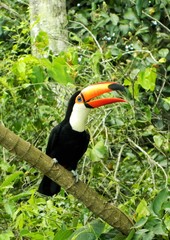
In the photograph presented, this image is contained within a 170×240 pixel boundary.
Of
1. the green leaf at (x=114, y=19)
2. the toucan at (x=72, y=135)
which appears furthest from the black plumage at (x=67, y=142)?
the green leaf at (x=114, y=19)

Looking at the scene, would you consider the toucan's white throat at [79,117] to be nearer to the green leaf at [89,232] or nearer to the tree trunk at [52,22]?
the green leaf at [89,232]

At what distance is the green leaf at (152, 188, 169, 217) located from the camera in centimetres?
266

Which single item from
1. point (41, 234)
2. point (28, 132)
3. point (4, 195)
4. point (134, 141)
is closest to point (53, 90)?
point (28, 132)

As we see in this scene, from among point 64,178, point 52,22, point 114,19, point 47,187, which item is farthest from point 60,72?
point 114,19

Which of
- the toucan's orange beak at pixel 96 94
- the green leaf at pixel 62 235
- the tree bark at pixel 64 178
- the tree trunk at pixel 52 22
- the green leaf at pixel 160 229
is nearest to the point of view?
the tree bark at pixel 64 178

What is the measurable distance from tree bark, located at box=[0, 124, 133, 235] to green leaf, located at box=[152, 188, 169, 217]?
0.17 m

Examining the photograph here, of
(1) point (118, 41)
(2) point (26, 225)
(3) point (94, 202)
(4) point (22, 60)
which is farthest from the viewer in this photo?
(1) point (118, 41)

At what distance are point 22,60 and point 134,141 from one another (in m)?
0.79

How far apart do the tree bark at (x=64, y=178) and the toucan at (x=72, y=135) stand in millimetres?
552

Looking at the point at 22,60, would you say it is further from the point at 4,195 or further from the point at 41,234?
the point at 41,234

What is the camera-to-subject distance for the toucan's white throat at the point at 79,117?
129 inches

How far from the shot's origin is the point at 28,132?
380 cm

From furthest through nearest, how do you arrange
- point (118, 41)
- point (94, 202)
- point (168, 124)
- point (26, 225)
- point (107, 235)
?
point (118, 41), point (168, 124), point (26, 225), point (107, 235), point (94, 202)

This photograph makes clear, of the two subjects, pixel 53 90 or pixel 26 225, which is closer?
pixel 26 225
